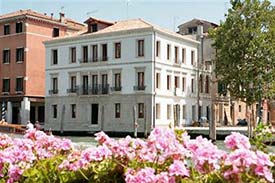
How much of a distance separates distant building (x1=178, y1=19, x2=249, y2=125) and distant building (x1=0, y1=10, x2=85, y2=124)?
389 inches

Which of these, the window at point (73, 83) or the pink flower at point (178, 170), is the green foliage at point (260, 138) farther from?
the window at point (73, 83)

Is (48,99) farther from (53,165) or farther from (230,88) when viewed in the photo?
(53,165)

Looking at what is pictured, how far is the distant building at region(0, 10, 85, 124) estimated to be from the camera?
33.3 metres

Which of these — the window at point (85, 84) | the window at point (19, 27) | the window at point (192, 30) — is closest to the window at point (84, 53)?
the window at point (85, 84)

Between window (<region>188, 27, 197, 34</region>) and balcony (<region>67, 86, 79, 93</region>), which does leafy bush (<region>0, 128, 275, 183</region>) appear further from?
window (<region>188, 27, 197, 34</region>)

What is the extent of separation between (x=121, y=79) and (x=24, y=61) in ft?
24.8

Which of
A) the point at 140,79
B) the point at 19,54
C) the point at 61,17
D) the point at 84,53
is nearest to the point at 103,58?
the point at 84,53

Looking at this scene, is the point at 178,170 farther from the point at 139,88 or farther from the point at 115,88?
→ the point at 115,88

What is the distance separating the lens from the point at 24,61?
110ft

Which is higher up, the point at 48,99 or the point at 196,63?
the point at 196,63

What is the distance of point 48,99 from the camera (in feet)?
109

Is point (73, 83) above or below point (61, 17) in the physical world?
below

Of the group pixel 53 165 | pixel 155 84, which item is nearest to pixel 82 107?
pixel 155 84

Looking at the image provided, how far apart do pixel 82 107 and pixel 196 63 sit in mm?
8225
